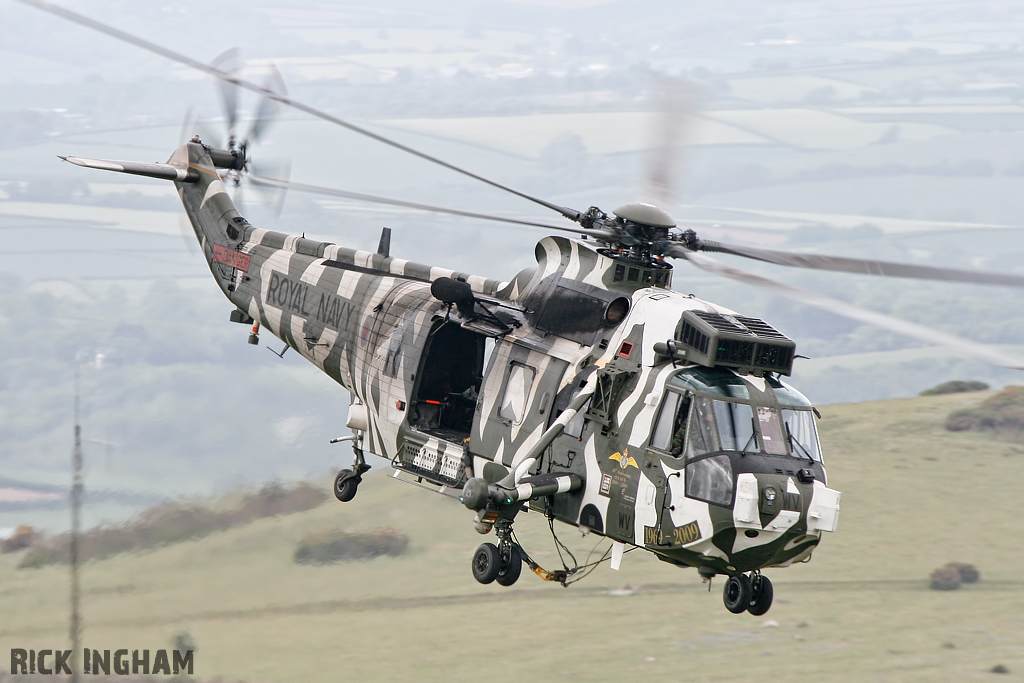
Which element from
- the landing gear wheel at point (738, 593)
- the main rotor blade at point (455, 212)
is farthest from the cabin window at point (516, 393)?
the landing gear wheel at point (738, 593)

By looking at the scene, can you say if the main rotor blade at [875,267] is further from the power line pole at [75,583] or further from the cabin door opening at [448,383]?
the power line pole at [75,583]

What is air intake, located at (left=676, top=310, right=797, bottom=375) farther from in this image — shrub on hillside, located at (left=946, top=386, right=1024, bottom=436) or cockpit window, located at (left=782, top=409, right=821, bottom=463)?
shrub on hillside, located at (left=946, top=386, right=1024, bottom=436)

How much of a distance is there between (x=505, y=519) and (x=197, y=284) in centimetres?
7127

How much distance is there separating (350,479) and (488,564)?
5.30 meters

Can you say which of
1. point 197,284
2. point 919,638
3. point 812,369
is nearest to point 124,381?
point 197,284

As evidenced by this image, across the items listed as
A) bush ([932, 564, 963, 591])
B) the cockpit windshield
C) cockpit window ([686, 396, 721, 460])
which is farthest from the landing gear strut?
bush ([932, 564, 963, 591])

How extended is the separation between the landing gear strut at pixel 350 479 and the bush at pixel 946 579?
35255mm

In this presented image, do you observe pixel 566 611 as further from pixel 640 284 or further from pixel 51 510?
pixel 640 284

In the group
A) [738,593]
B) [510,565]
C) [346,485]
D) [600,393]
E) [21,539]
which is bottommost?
[21,539]

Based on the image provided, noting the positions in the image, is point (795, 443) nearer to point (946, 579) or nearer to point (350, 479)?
point (350, 479)

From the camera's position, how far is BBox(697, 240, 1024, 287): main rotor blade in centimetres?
993

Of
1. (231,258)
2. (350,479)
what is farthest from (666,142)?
(231,258)

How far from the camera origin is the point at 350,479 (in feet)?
63.5

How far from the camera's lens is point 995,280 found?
32.5 feet
